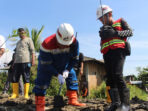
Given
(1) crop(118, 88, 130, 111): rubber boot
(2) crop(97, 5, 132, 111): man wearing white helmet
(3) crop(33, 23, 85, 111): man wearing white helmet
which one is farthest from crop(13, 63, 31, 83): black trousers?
(1) crop(118, 88, 130, 111): rubber boot

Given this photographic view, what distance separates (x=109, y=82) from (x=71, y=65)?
A: 0.80 m

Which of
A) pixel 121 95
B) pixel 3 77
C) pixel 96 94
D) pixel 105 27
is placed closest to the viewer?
pixel 121 95

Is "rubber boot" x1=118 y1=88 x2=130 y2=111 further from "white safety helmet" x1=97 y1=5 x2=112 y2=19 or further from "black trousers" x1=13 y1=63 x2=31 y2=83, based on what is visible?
"black trousers" x1=13 y1=63 x2=31 y2=83

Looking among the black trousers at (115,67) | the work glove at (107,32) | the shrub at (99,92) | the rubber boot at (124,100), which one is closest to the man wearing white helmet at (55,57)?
the work glove at (107,32)

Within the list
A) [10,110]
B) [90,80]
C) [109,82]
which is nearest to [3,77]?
[90,80]

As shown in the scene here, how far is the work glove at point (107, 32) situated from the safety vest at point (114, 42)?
0.05 metres

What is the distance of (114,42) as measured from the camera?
281cm

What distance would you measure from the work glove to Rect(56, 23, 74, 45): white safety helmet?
50 cm

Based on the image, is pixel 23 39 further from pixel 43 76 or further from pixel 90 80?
pixel 90 80

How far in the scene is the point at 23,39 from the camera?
4566 millimetres

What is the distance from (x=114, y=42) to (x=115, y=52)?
0.52 feet

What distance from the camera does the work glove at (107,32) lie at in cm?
285

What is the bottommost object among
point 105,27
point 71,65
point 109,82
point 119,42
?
point 109,82

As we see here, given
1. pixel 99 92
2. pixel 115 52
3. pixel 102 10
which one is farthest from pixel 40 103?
pixel 99 92
